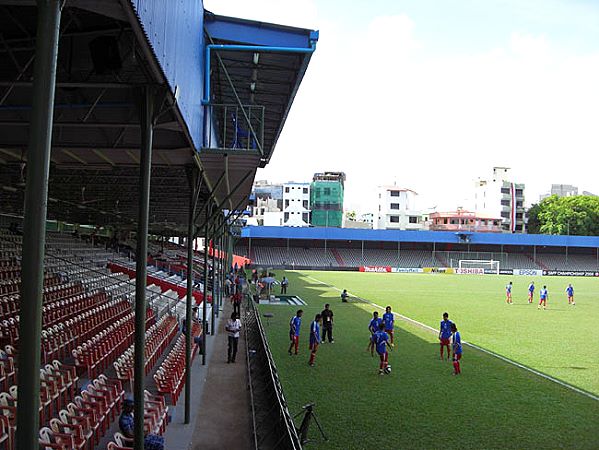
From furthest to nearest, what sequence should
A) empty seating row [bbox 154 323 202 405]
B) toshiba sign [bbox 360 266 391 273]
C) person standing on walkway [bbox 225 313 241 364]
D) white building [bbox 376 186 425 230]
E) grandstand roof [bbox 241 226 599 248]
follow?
white building [bbox 376 186 425 230], grandstand roof [bbox 241 226 599 248], toshiba sign [bbox 360 266 391 273], person standing on walkway [bbox 225 313 241 364], empty seating row [bbox 154 323 202 405]

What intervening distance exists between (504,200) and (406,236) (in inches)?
1903

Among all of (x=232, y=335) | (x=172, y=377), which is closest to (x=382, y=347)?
(x=232, y=335)

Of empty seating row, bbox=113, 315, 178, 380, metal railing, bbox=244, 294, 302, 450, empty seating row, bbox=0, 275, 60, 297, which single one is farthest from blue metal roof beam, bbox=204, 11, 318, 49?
empty seating row, bbox=0, 275, 60, 297

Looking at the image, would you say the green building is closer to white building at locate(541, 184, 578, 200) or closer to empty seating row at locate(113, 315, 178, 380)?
white building at locate(541, 184, 578, 200)

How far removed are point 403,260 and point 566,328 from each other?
184 ft

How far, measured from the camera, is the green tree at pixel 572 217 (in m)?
100

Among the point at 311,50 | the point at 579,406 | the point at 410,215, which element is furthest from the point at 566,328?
the point at 410,215

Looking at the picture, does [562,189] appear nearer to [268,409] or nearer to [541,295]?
[541,295]

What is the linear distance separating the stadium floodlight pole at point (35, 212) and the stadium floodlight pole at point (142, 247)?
2871mm

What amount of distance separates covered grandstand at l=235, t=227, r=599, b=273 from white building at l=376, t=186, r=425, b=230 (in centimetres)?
3303

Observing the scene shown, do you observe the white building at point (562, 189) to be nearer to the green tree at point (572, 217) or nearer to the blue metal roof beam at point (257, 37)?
the green tree at point (572, 217)

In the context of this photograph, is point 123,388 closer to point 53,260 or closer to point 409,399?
point 409,399

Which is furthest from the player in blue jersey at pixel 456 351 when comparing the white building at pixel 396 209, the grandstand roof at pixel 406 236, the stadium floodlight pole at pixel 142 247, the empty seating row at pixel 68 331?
the white building at pixel 396 209

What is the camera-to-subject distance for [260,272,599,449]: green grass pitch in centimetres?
978
